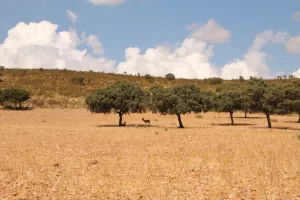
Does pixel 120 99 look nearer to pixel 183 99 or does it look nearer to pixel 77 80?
pixel 183 99

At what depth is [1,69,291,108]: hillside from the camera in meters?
97.5

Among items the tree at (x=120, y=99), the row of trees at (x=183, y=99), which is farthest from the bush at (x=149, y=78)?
the tree at (x=120, y=99)

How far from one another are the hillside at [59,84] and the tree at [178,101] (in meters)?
48.5

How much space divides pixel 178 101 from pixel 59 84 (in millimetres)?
82104

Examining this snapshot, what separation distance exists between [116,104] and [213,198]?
3846 cm

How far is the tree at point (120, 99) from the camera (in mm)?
48656

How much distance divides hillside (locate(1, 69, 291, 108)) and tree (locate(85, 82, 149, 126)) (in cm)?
4307

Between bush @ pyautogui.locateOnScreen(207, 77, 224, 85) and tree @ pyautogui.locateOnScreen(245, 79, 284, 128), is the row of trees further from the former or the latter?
bush @ pyautogui.locateOnScreen(207, 77, 224, 85)

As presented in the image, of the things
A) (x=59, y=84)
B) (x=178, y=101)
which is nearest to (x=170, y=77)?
(x=59, y=84)

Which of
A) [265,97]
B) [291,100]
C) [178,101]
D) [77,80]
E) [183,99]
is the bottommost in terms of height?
[178,101]

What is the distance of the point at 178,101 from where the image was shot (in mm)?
47250

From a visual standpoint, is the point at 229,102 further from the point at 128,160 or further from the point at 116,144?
the point at 128,160

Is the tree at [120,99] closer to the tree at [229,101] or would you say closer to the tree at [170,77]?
the tree at [229,101]

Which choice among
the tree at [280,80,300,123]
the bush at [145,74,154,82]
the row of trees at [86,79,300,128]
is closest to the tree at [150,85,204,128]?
the row of trees at [86,79,300,128]
